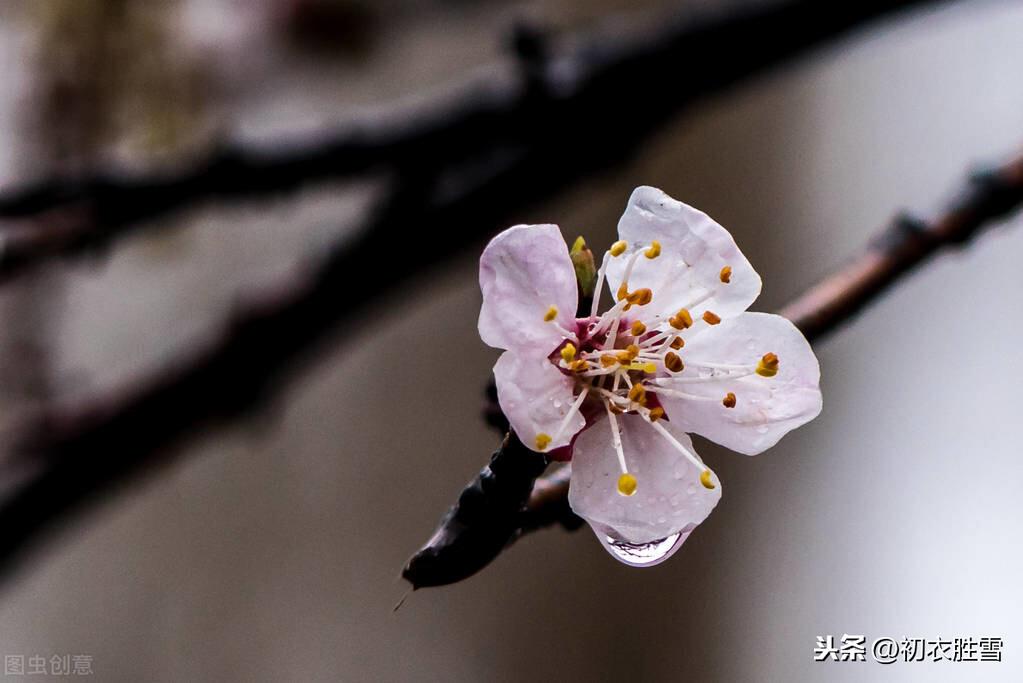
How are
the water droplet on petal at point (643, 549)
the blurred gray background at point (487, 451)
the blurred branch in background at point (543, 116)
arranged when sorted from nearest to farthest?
the water droplet on petal at point (643, 549), the blurred branch in background at point (543, 116), the blurred gray background at point (487, 451)

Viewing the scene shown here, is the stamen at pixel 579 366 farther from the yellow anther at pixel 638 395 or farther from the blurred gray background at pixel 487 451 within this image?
the blurred gray background at pixel 487 451

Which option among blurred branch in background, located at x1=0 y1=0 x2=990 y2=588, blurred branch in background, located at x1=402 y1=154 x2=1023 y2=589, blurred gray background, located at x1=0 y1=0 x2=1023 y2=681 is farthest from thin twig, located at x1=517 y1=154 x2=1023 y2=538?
blurred gray background, located at x1=0 y1=0 x2=1023 y2=681

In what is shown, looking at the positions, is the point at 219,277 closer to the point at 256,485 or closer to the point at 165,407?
the point at 256,485

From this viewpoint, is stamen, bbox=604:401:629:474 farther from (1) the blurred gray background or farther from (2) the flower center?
(1) the blurred gray background

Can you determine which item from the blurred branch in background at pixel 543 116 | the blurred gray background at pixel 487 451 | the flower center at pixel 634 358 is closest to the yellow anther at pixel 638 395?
the flower center at pixel 634 358

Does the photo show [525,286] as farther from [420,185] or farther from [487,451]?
[487,451]

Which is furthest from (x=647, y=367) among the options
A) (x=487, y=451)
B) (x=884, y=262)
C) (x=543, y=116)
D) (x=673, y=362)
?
(x=487, y=451)

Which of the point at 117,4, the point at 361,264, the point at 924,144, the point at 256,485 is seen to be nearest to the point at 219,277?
the point at 256,485

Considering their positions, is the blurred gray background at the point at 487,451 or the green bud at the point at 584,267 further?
the blurred gray background at the point at 487,451
